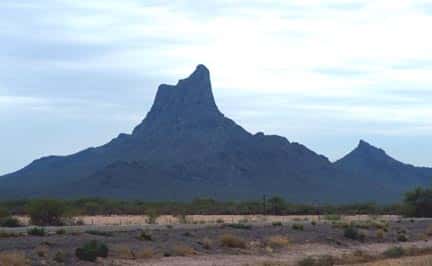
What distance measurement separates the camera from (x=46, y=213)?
7288 cm

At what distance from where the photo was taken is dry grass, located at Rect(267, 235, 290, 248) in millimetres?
54209

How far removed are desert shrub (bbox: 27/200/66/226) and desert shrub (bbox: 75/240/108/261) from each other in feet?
99.3

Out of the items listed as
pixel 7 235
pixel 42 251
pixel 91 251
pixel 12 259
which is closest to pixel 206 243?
pixel 7 235

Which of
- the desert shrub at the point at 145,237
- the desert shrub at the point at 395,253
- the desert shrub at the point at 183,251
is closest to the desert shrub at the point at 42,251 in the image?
the desert shrub at the point at 183,251

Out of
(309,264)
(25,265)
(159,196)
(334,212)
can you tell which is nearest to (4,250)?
(25,265)

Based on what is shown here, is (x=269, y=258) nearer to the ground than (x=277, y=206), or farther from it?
nearer to the ground

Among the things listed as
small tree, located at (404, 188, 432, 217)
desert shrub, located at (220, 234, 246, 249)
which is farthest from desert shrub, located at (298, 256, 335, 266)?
small tree, located at (404, 188, 432, 217)

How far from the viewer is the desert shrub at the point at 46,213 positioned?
239 ft

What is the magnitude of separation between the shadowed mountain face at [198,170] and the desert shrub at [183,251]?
11178 centimetres

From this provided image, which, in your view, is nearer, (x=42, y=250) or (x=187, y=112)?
(x=42, y=250)

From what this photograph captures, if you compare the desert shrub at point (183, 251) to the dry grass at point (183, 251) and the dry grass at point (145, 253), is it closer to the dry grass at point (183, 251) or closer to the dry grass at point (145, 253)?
the dry grass at point (183, 251)

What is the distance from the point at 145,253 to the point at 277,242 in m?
11.5

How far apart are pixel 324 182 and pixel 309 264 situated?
445ft

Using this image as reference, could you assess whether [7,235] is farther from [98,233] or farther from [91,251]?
[91,251]
